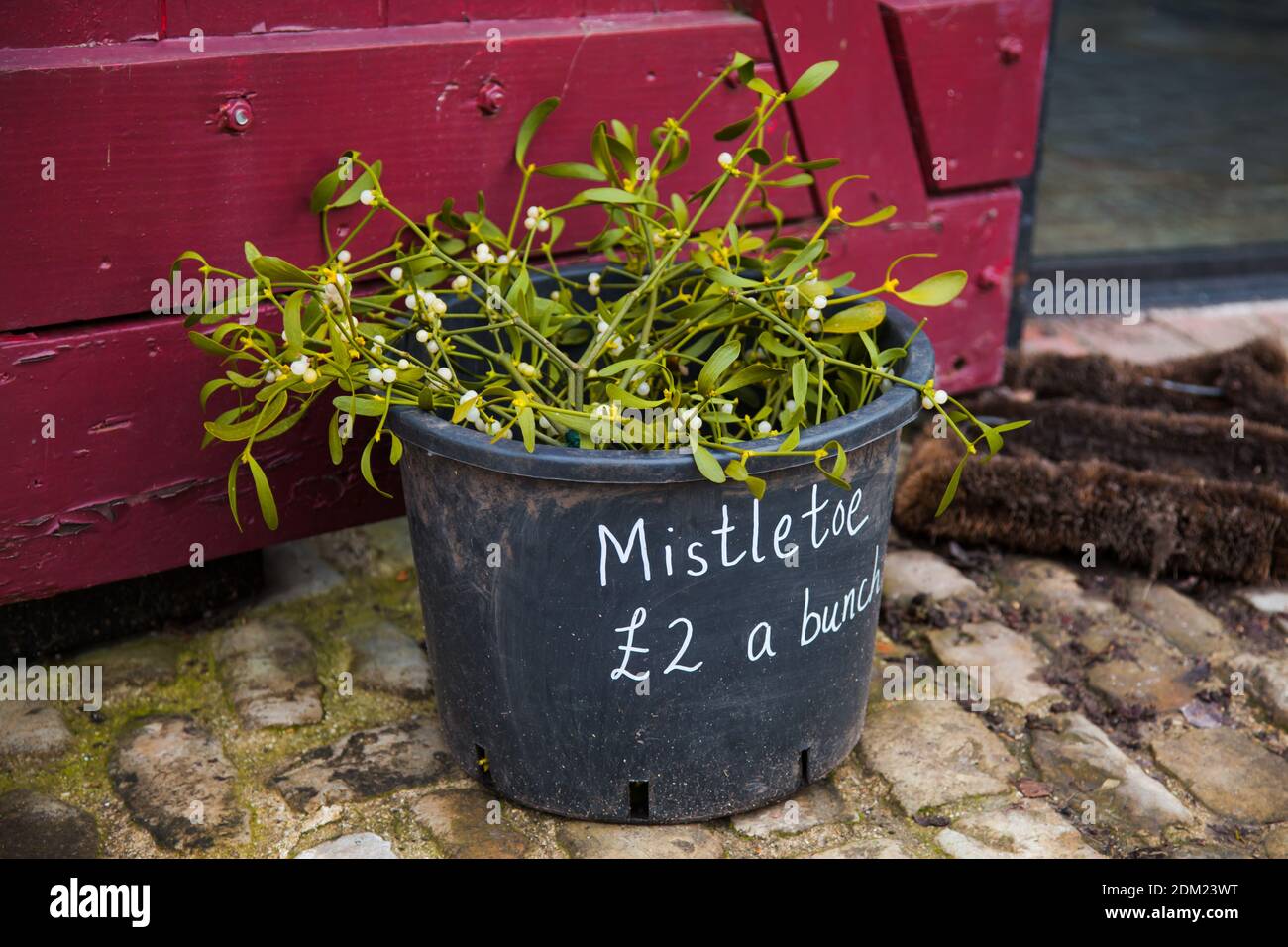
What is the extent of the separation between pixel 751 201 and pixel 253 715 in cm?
127

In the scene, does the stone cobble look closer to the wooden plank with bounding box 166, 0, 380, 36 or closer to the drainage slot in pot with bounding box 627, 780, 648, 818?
the drainage slot in pot with bounding box 627, 780, 648, 818

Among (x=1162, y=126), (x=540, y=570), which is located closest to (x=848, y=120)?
(x=540, y=570)

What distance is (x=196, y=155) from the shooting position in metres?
2.03

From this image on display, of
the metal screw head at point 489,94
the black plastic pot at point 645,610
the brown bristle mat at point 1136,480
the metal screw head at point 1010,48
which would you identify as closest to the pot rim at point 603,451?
the black plastic pot at point 645,610

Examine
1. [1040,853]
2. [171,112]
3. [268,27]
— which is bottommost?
[1040,853]

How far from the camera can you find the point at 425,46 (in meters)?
2.15

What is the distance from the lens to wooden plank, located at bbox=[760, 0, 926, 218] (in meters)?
2.51

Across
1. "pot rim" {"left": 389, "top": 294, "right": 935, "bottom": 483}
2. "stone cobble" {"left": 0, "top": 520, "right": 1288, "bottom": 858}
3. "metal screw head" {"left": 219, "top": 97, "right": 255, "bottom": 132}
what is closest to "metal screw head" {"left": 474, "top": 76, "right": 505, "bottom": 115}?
"metal screw head" {"left": 219, "top": 97, "right": 255, "bottom": 132}

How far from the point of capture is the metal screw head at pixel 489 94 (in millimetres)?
2217

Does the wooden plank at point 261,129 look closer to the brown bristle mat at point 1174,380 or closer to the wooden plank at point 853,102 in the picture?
the wooden plank at point 853,102

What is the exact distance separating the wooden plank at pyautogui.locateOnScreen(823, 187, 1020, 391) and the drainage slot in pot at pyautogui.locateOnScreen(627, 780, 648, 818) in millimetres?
1186

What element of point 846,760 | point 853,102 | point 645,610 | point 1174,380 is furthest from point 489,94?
point 1174,380

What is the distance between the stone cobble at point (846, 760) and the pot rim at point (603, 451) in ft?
1.86

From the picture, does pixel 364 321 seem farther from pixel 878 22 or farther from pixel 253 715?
pixel 878 22
